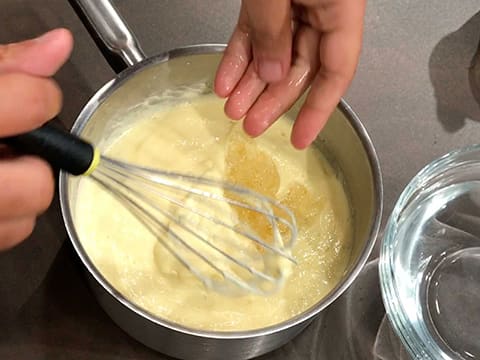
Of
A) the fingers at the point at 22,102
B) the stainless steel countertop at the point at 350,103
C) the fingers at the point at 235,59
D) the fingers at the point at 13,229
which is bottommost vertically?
the stainless steel countertop at the point at 350,103

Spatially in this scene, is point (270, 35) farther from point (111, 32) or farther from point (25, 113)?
point (25, 113)

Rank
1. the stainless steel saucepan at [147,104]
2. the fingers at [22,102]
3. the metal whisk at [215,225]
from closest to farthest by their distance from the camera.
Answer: the fingers at [22,102] < the stainless steel saucepan at [147,104] < the metal whisk at [215,225]

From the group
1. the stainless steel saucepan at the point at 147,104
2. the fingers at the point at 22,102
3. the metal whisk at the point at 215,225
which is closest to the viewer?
the fingers at the point at 22,102

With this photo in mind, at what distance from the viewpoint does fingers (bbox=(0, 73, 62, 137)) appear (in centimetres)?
50

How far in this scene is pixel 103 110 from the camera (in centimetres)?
78

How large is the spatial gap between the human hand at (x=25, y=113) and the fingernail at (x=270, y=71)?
0.81 feet

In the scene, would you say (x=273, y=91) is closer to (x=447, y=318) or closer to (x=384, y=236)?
(x=384, y=236)

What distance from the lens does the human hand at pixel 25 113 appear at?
1.66 feet

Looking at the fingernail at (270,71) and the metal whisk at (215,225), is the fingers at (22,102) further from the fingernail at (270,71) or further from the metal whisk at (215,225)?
the fingernail at (270,71)

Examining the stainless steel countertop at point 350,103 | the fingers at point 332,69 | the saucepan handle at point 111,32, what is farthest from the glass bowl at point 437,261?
the saucepan handle at point 111,32

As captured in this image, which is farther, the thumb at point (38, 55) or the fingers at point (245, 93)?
the fingers at point (245, 93)

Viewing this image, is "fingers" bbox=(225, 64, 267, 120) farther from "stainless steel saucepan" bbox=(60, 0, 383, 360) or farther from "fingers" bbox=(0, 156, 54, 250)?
"fingers" bbox=(0, 156, 54, 250)

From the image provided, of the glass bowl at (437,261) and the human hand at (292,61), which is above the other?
Result: the human hand at (292,61)

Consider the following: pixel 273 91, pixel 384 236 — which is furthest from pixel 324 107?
pixel 384 236
